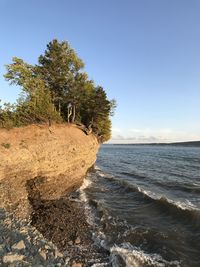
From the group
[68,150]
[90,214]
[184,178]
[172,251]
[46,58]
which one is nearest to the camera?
[172,251]

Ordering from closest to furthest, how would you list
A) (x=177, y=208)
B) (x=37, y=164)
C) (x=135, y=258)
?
1. (x=135, y=258)
2. (x=37, y=164)
3. (x=177, y=208)

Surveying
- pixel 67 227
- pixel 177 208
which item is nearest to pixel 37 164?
pixel 67 227

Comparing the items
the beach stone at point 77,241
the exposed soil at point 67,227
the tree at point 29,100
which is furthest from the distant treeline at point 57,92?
the beach stone at point 77,241

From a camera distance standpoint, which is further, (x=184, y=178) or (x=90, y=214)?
(x=184, y=178)

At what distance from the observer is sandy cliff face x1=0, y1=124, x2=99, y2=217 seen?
1413 cm

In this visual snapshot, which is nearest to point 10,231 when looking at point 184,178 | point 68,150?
point 68,150

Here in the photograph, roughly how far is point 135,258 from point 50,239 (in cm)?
451

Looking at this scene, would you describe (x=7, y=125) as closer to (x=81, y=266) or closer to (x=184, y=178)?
(x=81, y=266)

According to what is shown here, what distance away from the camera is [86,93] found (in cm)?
2850

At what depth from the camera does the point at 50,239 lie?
1149cm

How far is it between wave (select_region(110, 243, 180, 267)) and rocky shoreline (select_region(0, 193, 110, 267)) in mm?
461

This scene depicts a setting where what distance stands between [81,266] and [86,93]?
72.6 ft

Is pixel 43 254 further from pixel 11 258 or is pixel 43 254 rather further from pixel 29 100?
pixel 29 100

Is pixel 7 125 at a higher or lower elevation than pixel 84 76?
lower
